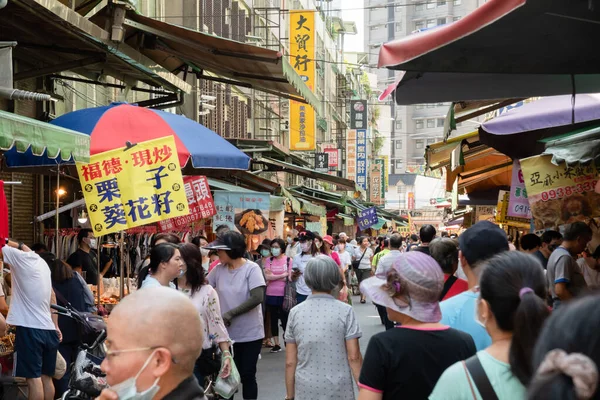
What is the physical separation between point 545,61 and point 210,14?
21.0 meters

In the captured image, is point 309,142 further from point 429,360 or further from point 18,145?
point 429,360

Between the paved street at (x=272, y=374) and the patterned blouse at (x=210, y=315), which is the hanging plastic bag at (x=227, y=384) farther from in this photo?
the paved street at (x=272, y=374)

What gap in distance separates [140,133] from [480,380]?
28.6 ft

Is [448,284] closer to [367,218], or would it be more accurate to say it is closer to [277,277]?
[277,277]

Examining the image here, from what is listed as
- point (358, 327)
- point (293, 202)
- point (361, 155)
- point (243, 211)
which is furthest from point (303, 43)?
point (358, 327)

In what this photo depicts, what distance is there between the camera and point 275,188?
77.6ft

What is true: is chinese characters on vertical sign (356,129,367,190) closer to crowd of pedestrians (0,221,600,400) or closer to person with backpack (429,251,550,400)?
crowd of pedestrians (0,221,600,400)

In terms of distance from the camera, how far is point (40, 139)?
25.7 feet

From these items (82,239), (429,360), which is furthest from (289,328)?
(82,239)

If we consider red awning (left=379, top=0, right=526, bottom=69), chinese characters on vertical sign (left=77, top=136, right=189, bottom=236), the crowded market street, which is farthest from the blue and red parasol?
red awning (left=379, top=0, right=526, bottom=69)

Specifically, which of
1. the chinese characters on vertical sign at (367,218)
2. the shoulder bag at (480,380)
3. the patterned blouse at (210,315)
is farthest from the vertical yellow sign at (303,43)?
the shoulder bag at (480,380)

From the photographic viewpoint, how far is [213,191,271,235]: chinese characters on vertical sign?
16203 mm

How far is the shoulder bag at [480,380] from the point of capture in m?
3.18

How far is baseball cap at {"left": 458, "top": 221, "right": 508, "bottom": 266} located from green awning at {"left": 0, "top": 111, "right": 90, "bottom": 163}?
393cm
